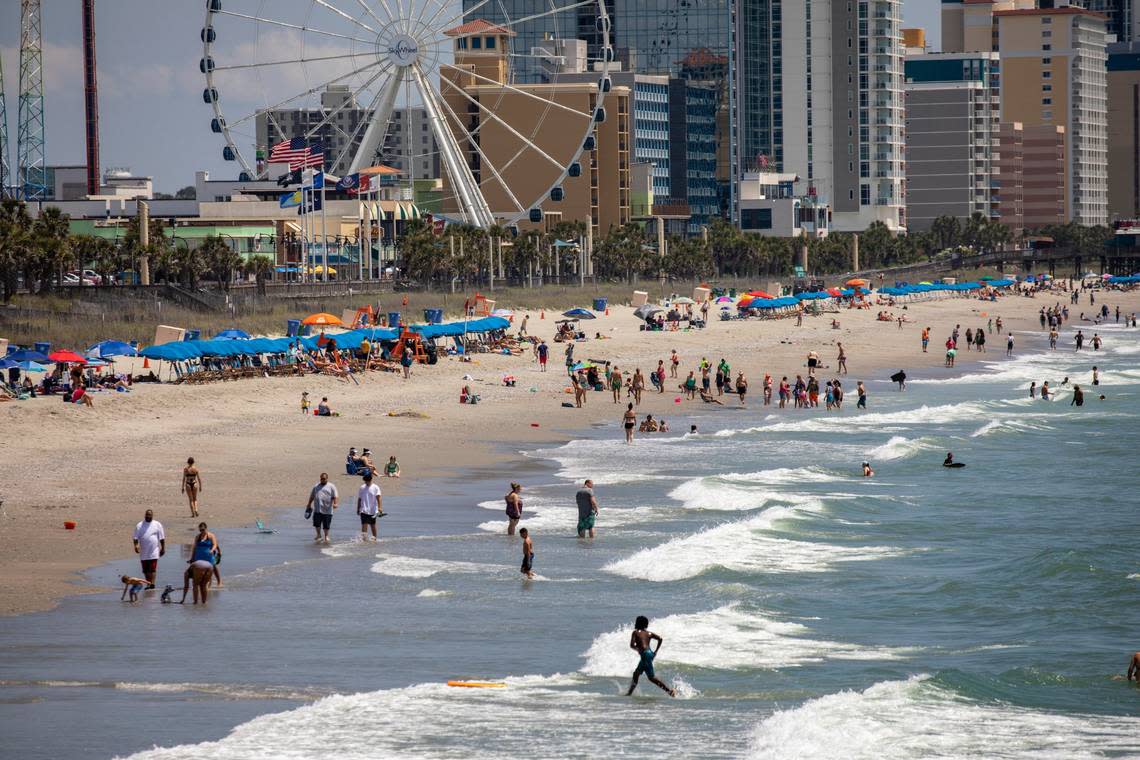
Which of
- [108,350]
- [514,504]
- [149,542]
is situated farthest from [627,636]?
[108,350]

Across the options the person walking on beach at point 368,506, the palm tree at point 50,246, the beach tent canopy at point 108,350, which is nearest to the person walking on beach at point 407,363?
the beach tent canopy at point 108,350

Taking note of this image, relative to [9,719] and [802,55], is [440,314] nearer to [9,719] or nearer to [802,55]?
[9,719]

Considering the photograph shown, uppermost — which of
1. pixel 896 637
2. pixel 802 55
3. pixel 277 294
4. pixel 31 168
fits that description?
pixel 802 55

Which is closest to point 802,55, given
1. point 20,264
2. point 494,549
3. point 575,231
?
point 575,231

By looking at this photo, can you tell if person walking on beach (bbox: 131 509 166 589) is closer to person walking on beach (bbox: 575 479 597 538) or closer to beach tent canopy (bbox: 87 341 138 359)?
person walking on beach (bbox: 575 479 597 538)

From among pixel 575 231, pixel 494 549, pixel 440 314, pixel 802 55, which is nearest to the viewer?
pixel 494 549

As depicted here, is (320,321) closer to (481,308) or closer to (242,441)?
(481,308)

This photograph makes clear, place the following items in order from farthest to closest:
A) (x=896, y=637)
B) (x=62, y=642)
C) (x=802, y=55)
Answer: (x=802, y=55)
(x=896, y=637)
(x=62, y=642)
